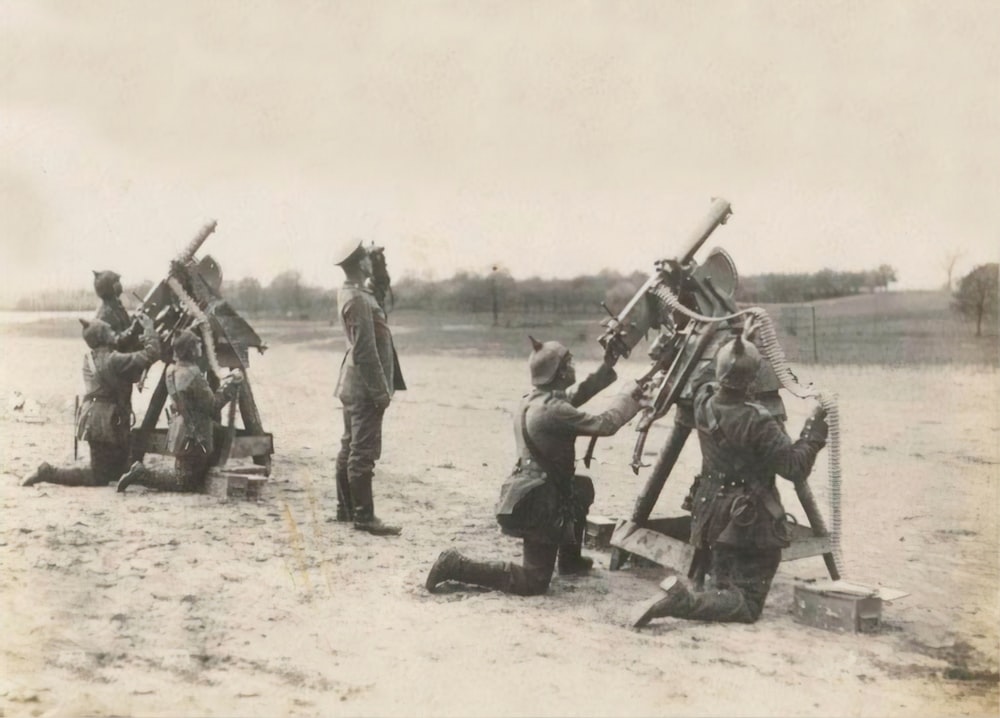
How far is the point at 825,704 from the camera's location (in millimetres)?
4426

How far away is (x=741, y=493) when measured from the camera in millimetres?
4996

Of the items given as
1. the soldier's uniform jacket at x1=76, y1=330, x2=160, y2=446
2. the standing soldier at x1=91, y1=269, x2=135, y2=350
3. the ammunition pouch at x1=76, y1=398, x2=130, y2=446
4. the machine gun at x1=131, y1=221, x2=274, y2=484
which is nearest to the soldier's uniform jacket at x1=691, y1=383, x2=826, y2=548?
the machine gun at x1=131, y1=221, x2=274, y2=484

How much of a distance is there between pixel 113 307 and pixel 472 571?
183 inches

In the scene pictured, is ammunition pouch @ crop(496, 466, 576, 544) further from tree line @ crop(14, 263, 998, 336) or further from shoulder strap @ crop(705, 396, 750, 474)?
tree line @ crop(14, 263, 998, 336)

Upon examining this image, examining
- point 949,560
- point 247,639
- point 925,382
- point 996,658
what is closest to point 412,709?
point 247,639

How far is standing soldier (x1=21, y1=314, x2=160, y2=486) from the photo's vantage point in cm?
794

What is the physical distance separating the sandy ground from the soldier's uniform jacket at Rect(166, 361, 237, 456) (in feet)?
1.46

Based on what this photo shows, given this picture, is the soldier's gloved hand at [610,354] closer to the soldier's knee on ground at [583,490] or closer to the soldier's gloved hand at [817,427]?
the soldier's knee on ground at [583,490]

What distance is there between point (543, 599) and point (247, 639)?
5.62 ft

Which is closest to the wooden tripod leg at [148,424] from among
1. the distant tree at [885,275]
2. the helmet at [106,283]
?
the helmet at [106,283]

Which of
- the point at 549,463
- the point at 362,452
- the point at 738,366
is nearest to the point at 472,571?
the point at 549,463

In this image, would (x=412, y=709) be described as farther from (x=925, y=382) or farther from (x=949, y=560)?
(x=925, y=382)

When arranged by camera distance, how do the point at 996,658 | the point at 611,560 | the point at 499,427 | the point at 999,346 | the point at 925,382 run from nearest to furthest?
1. the point at 996,658
2. the point at 611,560
3. the point at 999,346
4. the point at 925,382
5. the point at 499,427

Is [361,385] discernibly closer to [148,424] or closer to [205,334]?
[205,334]
